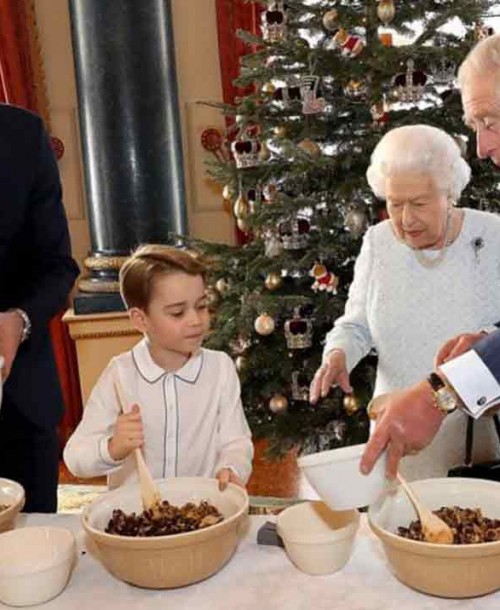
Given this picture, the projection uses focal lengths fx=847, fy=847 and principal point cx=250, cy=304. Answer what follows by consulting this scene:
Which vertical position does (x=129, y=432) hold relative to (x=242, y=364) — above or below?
above

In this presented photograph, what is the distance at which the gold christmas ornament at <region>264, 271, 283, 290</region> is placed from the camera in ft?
12.0

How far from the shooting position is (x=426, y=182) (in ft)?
7.52

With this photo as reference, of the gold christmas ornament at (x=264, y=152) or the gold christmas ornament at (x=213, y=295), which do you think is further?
the gold christmas ornament at (x=213, y=295)

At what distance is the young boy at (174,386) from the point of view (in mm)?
1825

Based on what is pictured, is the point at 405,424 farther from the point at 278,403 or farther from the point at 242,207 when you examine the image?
the point at 242,207

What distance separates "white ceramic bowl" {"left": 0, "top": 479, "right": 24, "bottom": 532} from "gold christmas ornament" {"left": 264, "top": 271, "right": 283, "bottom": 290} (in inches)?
86.1

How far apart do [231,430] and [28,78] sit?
3594 mm

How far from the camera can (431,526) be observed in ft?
4.18

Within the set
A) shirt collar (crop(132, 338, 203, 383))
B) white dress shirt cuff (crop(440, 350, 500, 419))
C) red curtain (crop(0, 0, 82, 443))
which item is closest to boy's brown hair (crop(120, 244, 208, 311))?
shirt collar (crop(132, 338, 203, 383))

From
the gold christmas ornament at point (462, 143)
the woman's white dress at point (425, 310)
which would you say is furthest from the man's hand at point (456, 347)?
the gold christmas ornament at point (462, 143)

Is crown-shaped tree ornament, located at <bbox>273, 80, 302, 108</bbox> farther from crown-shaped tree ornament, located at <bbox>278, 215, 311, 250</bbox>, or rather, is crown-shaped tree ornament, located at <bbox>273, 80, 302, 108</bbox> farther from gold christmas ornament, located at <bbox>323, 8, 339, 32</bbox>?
crown-shaped tree ornament, located at <bbox>278, 215, 311, 250</bbox>

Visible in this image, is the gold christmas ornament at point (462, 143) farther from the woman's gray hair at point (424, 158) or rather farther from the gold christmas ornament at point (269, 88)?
the woman's gray hair at point (424, 158)

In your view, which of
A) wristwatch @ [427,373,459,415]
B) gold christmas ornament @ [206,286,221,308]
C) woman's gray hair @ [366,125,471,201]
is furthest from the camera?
gold christmas ornament @ [206,286,221,308]

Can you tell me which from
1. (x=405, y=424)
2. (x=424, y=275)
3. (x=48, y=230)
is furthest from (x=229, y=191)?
(x=405, y=424)
